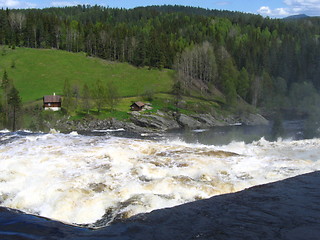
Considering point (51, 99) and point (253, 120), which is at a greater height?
point (51, 99)

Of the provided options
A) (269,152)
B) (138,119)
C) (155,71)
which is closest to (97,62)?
(155,71)

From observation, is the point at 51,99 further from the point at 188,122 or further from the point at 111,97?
the point at 188,122

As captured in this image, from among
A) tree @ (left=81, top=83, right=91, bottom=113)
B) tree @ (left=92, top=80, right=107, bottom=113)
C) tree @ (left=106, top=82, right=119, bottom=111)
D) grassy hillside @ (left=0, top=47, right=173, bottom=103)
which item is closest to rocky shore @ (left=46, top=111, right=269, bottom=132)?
tree @ (left=81, top=83, right=91, bottom=113)

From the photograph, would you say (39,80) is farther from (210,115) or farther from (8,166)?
(8,166)

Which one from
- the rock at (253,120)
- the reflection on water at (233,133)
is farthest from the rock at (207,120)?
the rock at (253,120)

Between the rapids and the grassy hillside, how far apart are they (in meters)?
85.7

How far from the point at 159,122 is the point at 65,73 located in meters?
51.8

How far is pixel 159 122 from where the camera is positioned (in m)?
102

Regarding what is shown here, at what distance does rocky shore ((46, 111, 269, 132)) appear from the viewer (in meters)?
96.5

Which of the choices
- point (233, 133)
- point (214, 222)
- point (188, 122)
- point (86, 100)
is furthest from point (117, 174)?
point (86, 100)

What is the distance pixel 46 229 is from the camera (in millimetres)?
17500

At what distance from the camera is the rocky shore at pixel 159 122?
96500 mm

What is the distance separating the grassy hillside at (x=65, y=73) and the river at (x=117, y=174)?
279ft

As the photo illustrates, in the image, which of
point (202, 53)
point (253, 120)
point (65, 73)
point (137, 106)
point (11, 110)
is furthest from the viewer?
point (202, 53)
